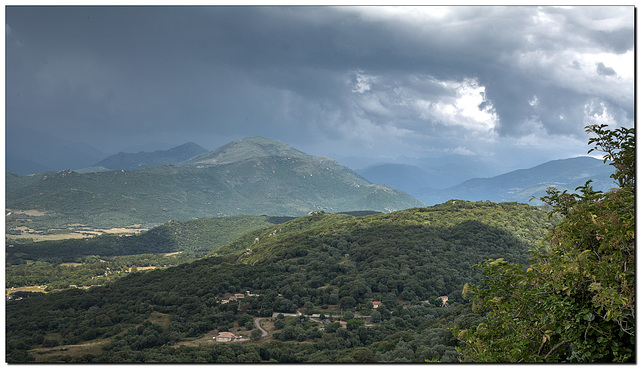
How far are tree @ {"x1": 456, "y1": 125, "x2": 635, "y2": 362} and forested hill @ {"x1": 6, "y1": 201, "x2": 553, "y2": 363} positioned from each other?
20.5ft

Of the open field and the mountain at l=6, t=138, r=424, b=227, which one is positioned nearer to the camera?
the open field

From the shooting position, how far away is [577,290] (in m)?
4.52

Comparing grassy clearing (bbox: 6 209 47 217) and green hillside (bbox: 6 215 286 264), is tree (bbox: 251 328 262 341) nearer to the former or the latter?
green hillside (bbox: 6 215 286 264)

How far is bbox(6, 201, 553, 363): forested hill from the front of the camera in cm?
1411

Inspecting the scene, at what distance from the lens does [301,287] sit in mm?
25812

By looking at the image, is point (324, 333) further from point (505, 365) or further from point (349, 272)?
point (505, 365)

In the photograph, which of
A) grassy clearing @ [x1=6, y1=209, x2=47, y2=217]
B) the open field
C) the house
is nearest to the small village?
the house

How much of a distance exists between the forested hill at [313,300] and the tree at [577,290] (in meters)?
6.26

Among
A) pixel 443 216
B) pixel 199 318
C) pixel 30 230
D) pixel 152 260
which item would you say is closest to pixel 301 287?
pixel 199 318

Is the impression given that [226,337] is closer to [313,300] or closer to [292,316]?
[292,316]

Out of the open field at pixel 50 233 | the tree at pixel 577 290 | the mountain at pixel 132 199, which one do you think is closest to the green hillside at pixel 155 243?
the open field at pixel 50 233

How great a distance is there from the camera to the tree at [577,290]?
14.1 ft

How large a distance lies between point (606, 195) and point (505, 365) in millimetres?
2482

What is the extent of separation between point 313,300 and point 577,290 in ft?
70.4
